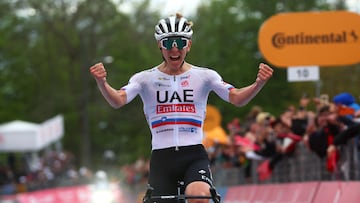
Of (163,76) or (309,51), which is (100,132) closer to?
(309,51)

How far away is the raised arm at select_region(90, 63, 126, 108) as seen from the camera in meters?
9.61

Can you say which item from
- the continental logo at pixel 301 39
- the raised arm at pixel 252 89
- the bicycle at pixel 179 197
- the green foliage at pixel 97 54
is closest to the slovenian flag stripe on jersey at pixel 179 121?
the raised arm at pixel 252 89

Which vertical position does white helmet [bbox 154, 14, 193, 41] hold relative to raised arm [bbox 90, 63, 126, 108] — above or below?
above

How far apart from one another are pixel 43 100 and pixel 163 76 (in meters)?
62.5

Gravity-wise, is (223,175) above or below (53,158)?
below

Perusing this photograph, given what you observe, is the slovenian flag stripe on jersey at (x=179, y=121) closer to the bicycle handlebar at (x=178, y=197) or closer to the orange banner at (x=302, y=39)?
the bicycle handlebar at (x=178, y=197)

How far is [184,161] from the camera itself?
9914 mm

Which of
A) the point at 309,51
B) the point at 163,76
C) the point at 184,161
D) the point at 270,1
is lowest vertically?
the point at 184,161

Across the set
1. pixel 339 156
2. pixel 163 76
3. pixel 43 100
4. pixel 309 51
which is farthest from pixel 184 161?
pixel 43 100

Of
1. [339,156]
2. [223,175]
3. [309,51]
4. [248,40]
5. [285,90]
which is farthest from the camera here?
[248,40]

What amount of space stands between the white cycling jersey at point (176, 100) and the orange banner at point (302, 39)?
9121mm

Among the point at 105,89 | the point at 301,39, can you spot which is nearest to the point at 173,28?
the point at 105,89

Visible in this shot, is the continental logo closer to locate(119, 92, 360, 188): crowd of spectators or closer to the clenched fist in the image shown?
locate(119, 92, 360, 188): crowd of spectators

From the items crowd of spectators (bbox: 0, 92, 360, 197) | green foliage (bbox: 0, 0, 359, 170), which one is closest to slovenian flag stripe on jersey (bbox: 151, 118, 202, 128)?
crowd of spectators (bbox: 0, 92, 360, 197)
